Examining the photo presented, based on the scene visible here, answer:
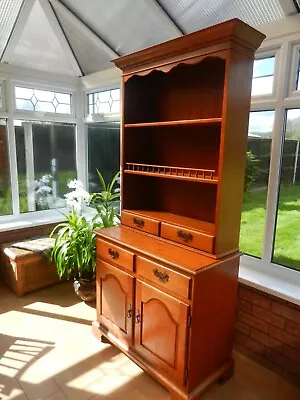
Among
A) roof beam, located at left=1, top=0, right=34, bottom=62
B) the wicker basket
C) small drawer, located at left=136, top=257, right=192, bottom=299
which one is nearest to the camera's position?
small drawer, located at left=136, top=257, right=192, bottom=299

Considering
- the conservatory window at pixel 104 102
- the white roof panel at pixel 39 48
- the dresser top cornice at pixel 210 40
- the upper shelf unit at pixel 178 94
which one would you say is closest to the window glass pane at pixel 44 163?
the conservatory window at pixel 104 102

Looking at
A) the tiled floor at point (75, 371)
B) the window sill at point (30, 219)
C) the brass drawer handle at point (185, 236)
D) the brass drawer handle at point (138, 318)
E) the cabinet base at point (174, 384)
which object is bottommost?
the tiled floor at point (75, 371)

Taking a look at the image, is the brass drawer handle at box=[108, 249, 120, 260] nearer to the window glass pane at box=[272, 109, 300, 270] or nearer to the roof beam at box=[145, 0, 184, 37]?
the window glass pane at box=[272, 109, 300, 270]

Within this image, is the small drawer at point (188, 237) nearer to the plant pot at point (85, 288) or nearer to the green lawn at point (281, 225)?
the green lawn at point (281, 225)

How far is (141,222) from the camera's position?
7.01 ft

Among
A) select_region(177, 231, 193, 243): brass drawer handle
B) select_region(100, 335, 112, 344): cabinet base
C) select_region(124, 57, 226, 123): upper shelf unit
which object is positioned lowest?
select_region(100, 335, 112, 344): cabinet base

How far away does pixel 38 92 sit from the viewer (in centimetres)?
345

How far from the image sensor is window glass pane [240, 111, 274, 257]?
216cm

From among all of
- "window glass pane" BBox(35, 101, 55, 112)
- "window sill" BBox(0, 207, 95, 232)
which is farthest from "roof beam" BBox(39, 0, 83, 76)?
"window sill" BBox(0, 207, 95, 232)

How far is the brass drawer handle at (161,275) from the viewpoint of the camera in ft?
5.62

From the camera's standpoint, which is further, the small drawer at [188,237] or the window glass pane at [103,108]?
the window glass pane at [103,108]

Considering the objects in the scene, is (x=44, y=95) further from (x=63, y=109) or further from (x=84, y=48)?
(x=84, y=48)

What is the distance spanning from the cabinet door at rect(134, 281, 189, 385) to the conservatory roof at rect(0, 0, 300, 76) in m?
1.93

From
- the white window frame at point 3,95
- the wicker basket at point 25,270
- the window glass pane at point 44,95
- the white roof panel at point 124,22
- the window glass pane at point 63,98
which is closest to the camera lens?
the white roof panel at point 124,22
